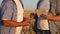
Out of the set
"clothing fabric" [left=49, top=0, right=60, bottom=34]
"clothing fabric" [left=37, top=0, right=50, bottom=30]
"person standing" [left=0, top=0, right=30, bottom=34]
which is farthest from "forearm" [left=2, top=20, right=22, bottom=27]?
"clothing fabric" [left=49, top=0, right=60, bottom=34]

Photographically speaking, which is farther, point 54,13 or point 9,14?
point 54,13

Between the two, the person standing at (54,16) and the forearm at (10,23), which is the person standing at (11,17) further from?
the person standing at (54,16)

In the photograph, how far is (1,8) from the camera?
9.86 feet

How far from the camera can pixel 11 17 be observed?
294cm

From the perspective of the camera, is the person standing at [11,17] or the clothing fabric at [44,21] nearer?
the person standing at [11,17]

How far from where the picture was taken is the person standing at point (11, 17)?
293 centimetres

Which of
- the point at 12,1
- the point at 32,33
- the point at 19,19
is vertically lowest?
the point at 32,33

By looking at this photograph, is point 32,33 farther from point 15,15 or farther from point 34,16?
point 15,15

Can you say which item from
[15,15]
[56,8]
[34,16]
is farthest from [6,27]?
[56,8]

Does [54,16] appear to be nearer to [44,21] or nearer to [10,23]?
[44,21]

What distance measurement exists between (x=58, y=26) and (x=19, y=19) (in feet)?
1.73

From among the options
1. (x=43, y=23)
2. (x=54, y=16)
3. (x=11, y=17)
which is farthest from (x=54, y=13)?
(x=11, y=17)

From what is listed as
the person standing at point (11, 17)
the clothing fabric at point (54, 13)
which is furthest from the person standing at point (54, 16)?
the person standing at point (11, 17)

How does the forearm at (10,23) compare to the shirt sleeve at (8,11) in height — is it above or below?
below
